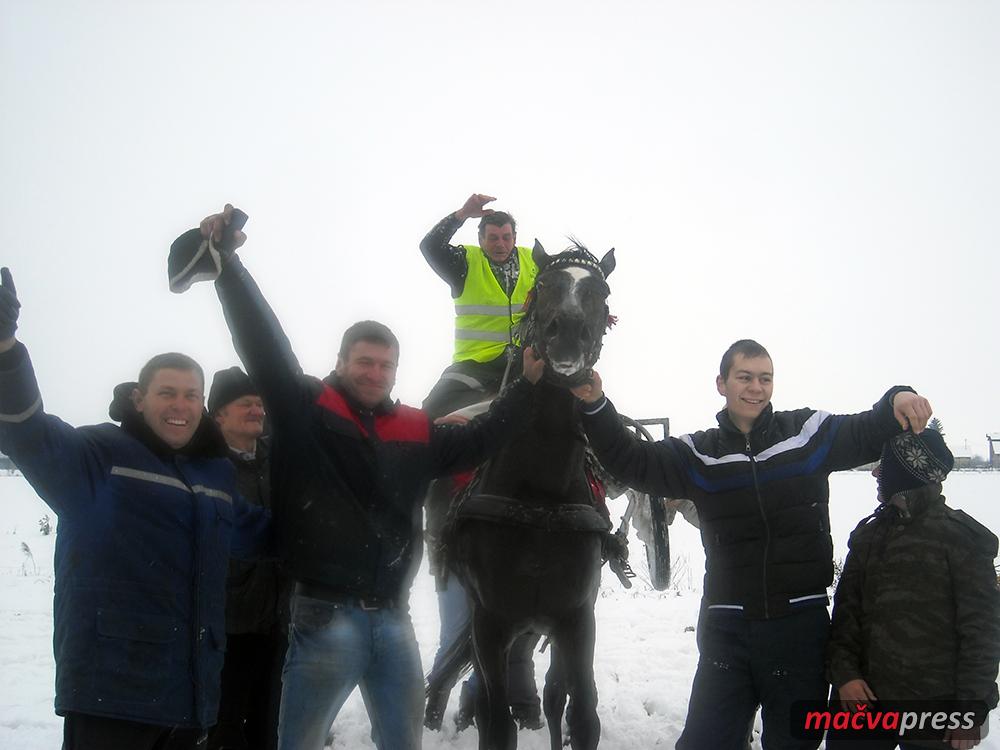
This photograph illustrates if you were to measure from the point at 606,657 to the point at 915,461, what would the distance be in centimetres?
440

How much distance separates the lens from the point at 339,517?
9.55 feet

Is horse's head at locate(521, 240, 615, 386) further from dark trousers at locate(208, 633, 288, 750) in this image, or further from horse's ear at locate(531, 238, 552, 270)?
dark trousers at locate(208, 633, 288, 750)

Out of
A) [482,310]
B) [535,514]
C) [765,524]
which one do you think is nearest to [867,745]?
[765,524]

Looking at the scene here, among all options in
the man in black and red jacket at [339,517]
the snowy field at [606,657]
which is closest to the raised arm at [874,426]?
the man in black and red jacket at [339,517]

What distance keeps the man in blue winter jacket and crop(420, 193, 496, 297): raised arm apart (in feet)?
8.27

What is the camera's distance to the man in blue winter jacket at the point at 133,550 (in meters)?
2.29

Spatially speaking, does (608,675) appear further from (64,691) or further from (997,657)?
(64,691)

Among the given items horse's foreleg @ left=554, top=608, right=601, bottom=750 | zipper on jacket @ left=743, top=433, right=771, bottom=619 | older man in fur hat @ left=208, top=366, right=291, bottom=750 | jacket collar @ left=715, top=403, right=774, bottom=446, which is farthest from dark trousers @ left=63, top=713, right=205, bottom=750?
jacket collar @ left=715, top=403, right=774, bottom=446

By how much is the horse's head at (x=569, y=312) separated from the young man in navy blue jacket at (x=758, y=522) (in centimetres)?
22

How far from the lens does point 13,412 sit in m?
2.22

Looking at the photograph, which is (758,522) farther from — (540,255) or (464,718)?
(464,718)

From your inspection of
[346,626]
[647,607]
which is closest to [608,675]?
[647,607]

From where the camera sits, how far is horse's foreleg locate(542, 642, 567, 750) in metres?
4.02

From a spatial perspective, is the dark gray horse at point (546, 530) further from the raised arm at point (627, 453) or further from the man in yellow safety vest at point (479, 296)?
the man in yellow safety vest at point (479, 296)
